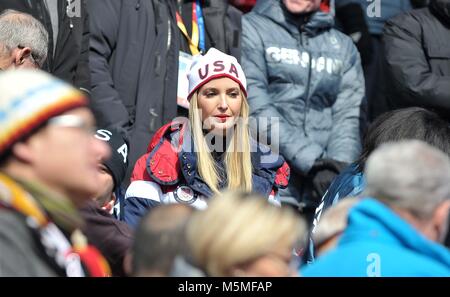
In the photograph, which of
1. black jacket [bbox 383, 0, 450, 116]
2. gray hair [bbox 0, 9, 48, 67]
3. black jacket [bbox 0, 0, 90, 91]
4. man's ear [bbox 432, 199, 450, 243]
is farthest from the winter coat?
man's ear [bbox 432, 199, 450, 243]

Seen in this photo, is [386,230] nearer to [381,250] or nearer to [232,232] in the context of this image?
[381,250]

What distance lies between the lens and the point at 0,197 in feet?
12.4

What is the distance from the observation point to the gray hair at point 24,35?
658cm

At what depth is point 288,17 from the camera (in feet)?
26.6

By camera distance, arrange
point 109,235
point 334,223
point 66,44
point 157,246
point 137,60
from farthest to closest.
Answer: point 137,60, point 66,44, point 109,235, point 334,223, point 157,246

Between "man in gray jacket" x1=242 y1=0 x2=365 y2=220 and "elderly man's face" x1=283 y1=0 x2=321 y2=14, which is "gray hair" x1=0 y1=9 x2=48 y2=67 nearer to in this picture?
"man in gray jacket" x1=242 y1=0 x2=365 y2=220

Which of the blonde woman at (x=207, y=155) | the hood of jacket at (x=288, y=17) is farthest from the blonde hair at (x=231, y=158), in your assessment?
the hood of jacket at (x=288, y=17)

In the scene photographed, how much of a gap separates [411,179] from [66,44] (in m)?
3.70

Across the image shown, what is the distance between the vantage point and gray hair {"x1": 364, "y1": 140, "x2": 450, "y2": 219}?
3994mm

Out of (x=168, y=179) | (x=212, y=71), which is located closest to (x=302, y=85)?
(x=212, y=71)
